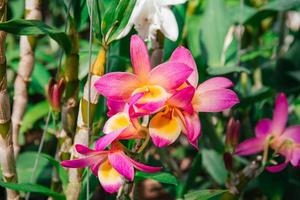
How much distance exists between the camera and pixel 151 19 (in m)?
0.88

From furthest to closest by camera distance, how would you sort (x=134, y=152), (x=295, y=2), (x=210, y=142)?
(x=210, y=142)
(x=295, y=2)
(x=134, y=152)

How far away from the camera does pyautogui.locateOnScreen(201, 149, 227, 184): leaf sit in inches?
54.9

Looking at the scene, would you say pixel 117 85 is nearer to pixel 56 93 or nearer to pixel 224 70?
pixel 56 93

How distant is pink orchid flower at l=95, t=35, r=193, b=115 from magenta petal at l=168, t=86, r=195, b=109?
10 millimetres

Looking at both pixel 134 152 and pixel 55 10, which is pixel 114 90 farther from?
pixel 55 10

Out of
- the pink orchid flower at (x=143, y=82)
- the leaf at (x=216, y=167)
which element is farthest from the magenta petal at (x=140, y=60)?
the leaf at (x=216, y=167)

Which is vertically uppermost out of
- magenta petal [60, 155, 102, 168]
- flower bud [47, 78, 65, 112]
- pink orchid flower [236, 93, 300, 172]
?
flower bud [47, 78, 65, 112]

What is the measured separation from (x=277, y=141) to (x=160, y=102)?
437mm

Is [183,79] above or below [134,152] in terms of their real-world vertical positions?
above

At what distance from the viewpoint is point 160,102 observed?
700 millimetres

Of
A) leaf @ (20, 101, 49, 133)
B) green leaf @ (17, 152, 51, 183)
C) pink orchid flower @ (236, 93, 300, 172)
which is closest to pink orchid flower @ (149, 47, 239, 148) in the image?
pink orchid flower @ (236, 93, 300, 172)

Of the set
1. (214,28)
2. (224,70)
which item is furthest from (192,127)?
(214,28)

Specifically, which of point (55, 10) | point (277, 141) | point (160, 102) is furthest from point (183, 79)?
point (55, 10)

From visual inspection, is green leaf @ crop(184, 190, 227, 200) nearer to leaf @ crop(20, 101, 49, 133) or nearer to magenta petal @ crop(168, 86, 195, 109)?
magenta petal @ crop(168, 86, 195, 109)
